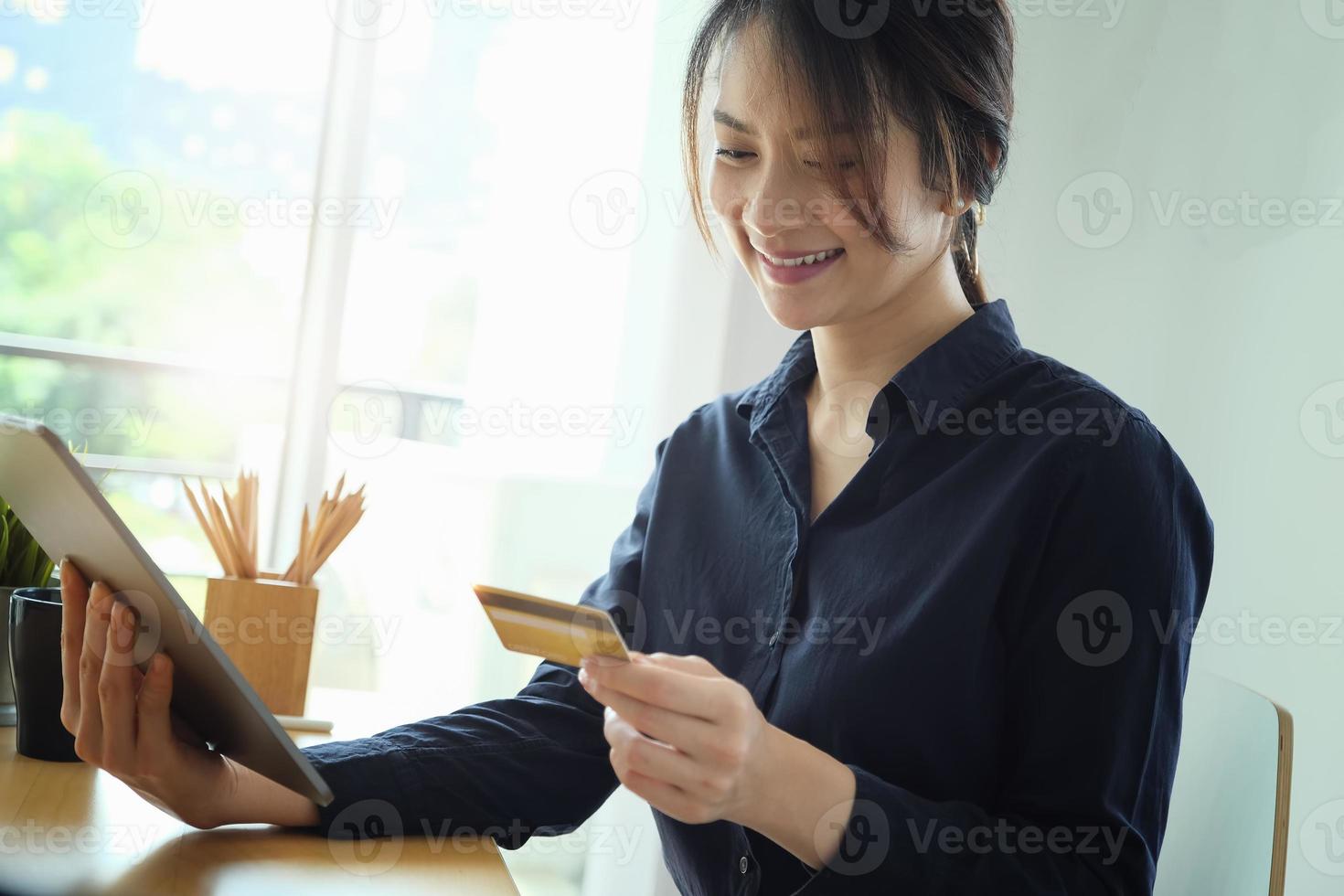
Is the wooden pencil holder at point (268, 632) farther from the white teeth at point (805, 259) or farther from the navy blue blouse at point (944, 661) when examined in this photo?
the white teeth at point (805, 259)

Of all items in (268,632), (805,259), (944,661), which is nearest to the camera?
(944,661)

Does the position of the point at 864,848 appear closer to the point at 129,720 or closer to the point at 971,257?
the point at 129,720

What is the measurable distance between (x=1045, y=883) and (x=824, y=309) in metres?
A: 0.49

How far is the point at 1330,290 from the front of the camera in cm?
150

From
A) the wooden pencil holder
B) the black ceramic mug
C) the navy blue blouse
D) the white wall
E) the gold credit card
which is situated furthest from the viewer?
the white wall

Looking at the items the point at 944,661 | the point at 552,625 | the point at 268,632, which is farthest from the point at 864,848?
the point at 268,632

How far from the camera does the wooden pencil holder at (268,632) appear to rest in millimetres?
1247

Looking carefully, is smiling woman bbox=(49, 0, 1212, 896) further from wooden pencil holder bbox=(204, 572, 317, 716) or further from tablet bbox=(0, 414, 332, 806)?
wooden pencil holder bbox=(204, 572, 317, 716)

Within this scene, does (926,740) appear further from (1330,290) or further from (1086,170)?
(1086,170)

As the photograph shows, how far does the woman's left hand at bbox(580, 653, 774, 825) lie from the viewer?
2.06 ft

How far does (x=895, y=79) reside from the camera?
3.03 feet

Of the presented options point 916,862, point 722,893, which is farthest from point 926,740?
point 722,893

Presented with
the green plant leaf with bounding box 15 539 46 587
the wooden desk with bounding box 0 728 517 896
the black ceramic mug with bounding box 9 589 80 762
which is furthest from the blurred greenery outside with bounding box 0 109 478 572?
the wooden desk with bounding box 0 728 517 896

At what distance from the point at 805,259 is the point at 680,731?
487 millimetres
